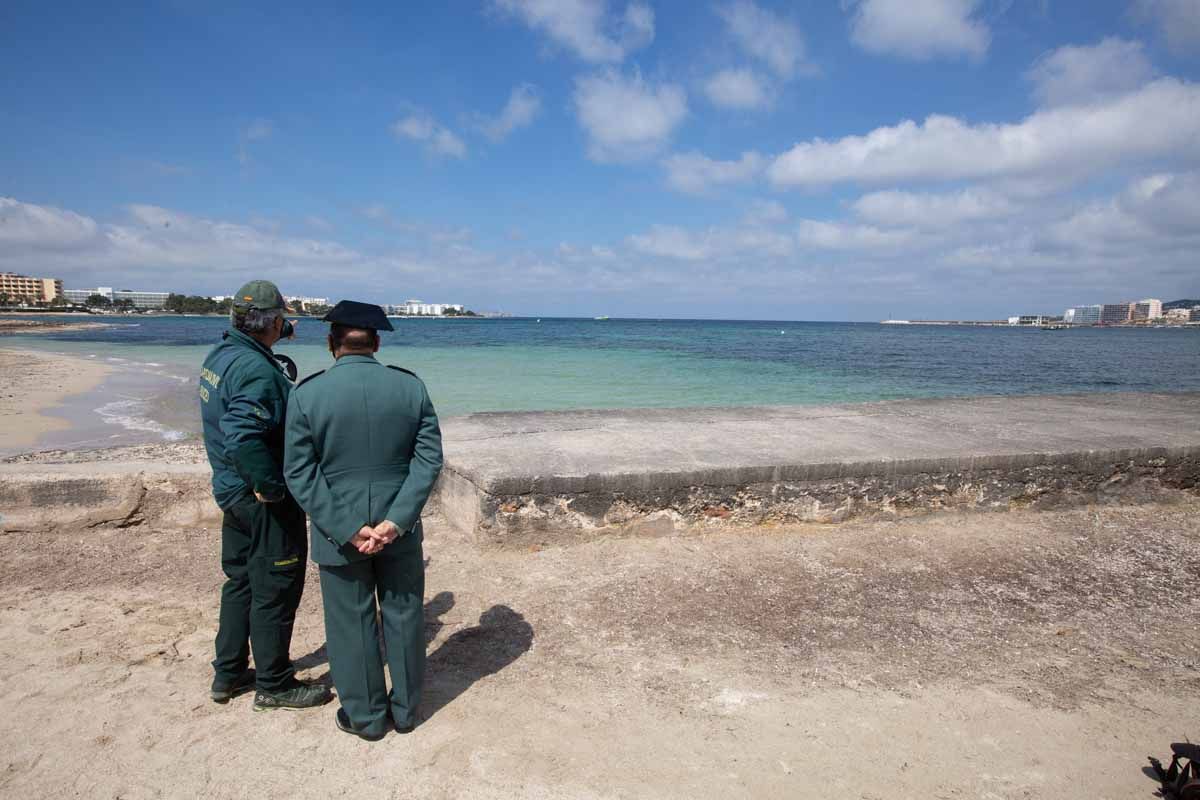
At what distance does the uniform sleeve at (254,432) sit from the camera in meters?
2.38

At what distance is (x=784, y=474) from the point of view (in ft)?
14.6

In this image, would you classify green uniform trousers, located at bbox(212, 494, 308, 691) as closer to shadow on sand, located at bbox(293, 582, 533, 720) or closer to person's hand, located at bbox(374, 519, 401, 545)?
shadow on sand, located at bbox(293, 582, 533, 720)

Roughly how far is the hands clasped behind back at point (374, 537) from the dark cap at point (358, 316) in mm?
720

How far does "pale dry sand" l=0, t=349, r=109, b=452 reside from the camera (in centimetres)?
1007

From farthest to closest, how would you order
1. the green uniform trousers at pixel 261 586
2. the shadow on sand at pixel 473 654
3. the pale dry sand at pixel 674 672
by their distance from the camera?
the shadow on sand at pixel 473 654
the green uniform trousers at pixel 261 586
the pale dry sand at pixel 674 672

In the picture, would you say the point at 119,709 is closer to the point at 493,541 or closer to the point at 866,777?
the point at 493,541

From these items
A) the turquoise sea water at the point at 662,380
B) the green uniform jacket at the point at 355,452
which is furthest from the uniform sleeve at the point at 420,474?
the turquoise sea water at the point at 662,380

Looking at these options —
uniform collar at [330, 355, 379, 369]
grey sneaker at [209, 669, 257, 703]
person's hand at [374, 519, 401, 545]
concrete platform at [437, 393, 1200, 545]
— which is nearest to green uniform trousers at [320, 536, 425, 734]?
person's hand at [374, 519, 401, 545]

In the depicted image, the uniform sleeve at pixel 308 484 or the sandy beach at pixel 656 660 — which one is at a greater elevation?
the uniform sleeve at pixel 308 484

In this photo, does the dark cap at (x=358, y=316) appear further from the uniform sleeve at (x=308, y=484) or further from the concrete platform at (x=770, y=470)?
the concrete platform at (x=770, y=470)

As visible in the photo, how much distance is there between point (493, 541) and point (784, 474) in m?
2.05

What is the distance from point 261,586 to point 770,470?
3183 mm

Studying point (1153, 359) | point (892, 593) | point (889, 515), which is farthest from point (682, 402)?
point (1153, 359)

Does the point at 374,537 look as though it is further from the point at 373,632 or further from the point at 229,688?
the point at 229,688
